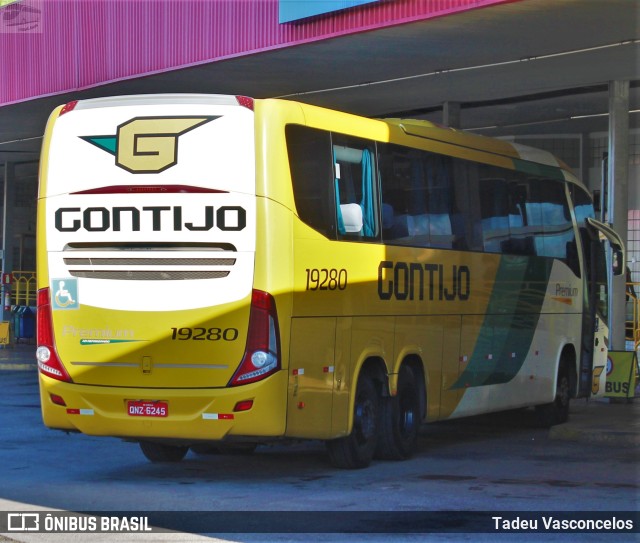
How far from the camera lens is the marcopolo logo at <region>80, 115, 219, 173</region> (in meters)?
12.0

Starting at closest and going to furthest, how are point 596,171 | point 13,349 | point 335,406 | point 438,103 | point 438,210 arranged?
point 335,406
point 438,210
point 438,103
point 596,171
point 13,349

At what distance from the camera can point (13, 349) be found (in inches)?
1416

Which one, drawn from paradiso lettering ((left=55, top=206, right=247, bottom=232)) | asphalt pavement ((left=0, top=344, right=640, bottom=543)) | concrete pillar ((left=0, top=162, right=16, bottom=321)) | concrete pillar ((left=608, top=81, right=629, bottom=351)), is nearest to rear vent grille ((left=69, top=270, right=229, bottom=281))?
paradiso lettering ((left=55, top=206, right=247, bottom=232))

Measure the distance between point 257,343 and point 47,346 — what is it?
2133 mm

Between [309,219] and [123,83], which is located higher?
[123,83]

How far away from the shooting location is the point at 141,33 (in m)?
23.3

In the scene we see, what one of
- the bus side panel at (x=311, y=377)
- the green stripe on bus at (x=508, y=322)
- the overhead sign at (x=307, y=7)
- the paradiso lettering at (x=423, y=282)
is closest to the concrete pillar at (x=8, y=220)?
the overhead sign at (x=307, y=7)

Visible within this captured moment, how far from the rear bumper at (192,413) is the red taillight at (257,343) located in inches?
3.2

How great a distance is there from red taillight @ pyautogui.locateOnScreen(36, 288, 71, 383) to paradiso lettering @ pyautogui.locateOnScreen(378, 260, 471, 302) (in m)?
3.37

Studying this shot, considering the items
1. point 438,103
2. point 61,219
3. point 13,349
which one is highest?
point 438,103

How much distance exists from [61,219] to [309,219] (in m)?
2.32

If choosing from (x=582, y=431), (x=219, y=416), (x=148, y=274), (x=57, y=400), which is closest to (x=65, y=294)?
(x=148, y=274)

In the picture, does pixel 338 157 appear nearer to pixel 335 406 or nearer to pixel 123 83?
pixel 335 406

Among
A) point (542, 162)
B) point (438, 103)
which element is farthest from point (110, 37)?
point (542, 162)
